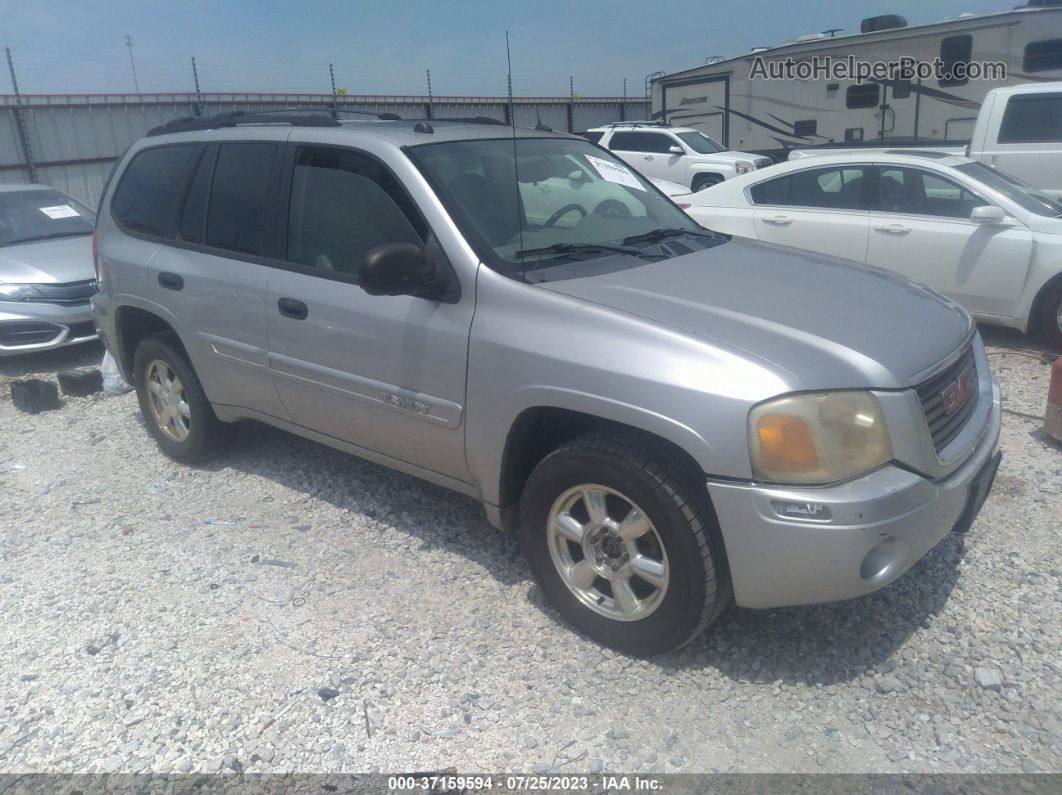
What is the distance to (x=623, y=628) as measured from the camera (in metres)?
3.11

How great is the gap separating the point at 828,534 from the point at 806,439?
0.29 meters

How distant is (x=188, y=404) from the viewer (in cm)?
487

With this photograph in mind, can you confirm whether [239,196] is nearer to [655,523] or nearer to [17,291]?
[655,523]

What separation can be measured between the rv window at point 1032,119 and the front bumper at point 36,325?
9.31 meters

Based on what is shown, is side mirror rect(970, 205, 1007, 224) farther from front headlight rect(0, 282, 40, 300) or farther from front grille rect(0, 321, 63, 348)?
front headlight rect(0, 282, 40, 300)

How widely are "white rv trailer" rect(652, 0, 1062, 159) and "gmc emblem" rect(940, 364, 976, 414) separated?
28.3 feet

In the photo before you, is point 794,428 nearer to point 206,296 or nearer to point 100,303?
point 206,296

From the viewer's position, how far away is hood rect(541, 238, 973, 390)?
9.04ft

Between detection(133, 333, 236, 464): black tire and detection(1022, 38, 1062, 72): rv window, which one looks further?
detection(1022, 38, 1062, 72): rv window

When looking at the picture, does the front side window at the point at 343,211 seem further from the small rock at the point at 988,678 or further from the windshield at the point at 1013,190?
the windshield at the point at 1013,190

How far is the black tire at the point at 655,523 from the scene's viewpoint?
9.23ft

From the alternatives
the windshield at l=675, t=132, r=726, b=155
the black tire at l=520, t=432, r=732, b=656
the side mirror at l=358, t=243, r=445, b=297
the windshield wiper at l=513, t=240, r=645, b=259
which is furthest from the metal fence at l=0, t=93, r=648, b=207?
the black tire at l=520, t=432, r=732, b=656

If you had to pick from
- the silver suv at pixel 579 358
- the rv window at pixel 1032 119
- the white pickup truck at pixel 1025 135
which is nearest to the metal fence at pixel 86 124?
the white pickup truck at pixel 1025 135

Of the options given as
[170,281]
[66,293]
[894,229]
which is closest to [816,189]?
[894,229]
